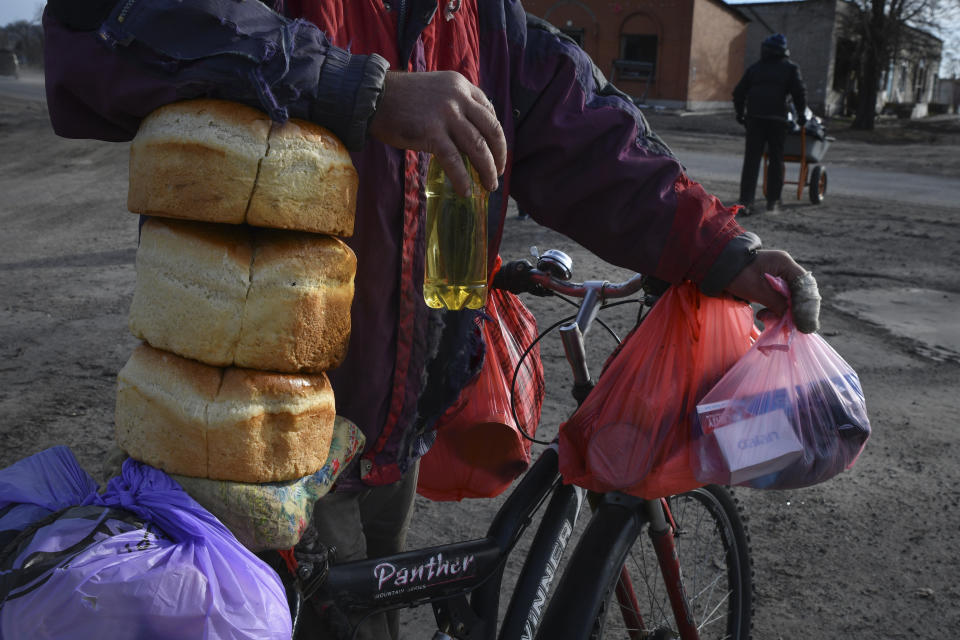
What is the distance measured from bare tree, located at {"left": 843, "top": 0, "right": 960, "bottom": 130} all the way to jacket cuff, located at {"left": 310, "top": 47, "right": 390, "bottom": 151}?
1271 inches

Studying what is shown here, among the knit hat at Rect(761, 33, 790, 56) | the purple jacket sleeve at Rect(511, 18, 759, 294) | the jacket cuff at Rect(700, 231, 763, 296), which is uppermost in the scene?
the knit hat at Rect(761, 33, 790, 56)

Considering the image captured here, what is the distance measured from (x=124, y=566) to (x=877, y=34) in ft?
114

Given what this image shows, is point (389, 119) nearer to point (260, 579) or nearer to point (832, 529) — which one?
point (260, 579)

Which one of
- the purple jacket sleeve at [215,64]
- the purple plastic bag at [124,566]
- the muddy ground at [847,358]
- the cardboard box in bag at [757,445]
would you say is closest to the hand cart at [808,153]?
the muddy ground at [847,358]

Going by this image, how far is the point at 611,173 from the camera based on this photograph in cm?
169

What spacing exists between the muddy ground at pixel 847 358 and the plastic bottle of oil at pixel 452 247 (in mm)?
1637

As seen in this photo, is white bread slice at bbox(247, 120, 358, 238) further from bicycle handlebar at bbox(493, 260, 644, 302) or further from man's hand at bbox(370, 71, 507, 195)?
bicycle handlebar at bbox(493, 260, 644, 302)

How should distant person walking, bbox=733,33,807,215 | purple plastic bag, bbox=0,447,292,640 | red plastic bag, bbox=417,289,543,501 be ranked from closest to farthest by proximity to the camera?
1. purple plastic bag, bbox=0,447,292,640
2. red plastic bag, bbox=417,289,543,501
3. distant person walking, bbox=733,33,807,215

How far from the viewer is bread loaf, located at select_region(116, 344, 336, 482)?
1.05 metres

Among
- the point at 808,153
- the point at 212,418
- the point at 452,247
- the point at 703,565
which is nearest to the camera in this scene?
the point at 212,418

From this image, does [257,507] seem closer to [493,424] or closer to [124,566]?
[124,566]

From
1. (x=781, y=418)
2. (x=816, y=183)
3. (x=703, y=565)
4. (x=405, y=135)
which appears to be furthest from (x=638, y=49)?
(x=405, y=135)

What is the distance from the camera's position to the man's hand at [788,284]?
1646 mm

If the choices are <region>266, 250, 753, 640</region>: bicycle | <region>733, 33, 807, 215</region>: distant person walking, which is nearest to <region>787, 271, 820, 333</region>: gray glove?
<region>266, 250, 753, 640</region>: bicycle
